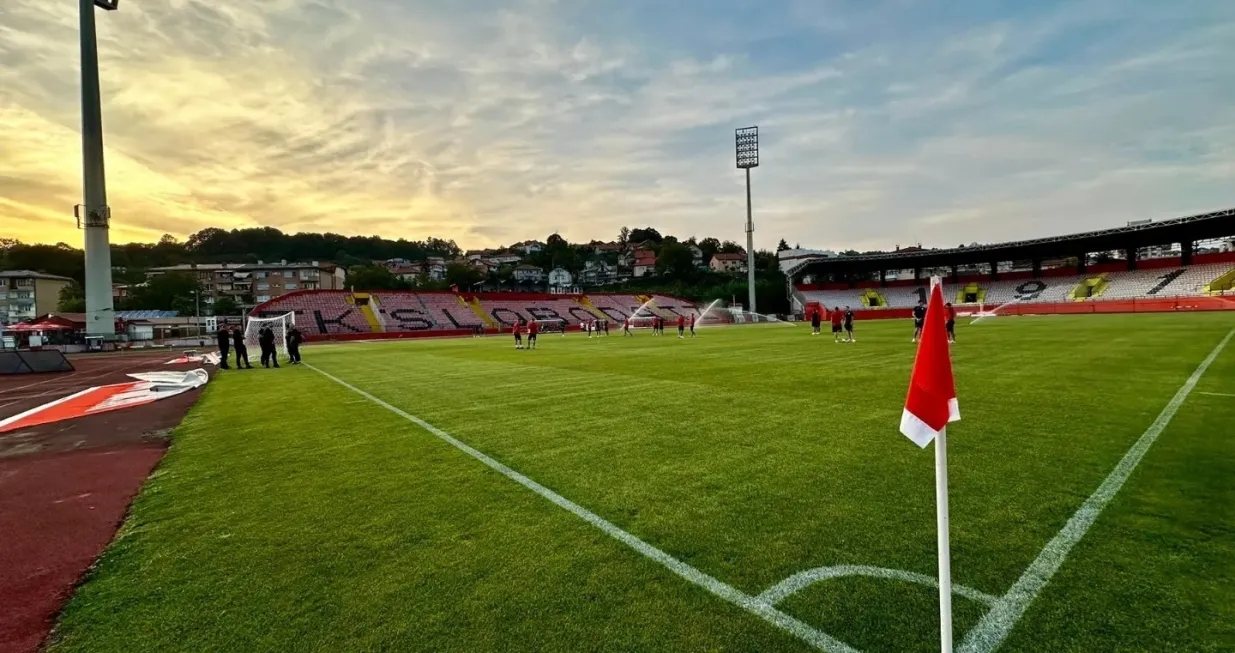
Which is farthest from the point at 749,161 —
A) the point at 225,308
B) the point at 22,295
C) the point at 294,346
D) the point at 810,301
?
the point at 22,295

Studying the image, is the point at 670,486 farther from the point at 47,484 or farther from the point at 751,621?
the point at 47,484

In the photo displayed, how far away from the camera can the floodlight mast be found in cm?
3725

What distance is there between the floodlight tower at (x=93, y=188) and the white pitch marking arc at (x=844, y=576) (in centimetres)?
5373

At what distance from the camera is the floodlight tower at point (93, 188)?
1467 inches

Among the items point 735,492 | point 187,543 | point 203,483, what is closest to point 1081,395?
point 735,492

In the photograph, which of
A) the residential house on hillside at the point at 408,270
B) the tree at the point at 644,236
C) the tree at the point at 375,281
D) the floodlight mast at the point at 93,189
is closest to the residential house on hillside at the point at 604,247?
the tree at the point at 644,236

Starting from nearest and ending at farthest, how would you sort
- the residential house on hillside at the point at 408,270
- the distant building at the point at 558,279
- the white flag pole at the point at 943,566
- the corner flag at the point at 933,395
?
the white flag pole at the point at 943,566 < the corner flag at the point at 933,395 < the distant building at the point at 558,279 < the residential house on hillside at the point at 408,270

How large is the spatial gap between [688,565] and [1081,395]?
9.23 m

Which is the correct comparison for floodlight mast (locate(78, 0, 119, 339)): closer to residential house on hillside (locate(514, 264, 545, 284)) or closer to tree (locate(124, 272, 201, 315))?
tree (locate(124, 272, 201, 315))

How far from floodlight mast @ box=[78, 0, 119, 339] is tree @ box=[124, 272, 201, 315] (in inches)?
2254

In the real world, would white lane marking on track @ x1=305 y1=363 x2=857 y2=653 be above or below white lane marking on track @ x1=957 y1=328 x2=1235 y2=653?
above

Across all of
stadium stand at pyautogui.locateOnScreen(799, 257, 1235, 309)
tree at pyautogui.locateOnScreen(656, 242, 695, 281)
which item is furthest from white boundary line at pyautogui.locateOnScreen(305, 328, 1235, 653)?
tree at pyautogui.locateOnScreen(656, 242, 695, 281)

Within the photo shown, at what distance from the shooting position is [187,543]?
439 cm

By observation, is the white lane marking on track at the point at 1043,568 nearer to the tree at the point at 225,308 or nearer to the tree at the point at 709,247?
the tree at the point at 225,308
